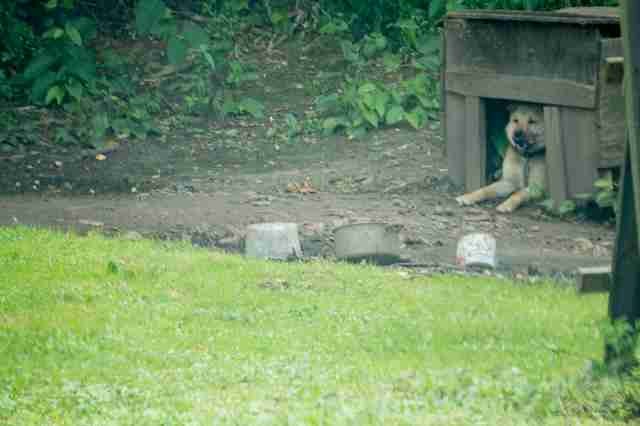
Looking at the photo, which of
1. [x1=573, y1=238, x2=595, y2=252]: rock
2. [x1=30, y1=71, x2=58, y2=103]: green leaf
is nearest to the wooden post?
[x1=573, y1=238, x2=595, y2=252]: rock

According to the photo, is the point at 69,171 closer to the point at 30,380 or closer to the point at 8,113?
the point at 8,113

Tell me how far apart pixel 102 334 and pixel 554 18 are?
5360 mm

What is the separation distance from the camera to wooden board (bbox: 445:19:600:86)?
9.46 metres

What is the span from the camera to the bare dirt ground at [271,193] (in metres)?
8.73

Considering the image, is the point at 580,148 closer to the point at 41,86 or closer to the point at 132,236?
the point at 132,236

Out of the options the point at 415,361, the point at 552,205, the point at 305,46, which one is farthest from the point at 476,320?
the point at 305,46

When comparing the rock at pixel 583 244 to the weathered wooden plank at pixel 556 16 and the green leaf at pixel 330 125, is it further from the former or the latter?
the green leaf at pixel 330 125

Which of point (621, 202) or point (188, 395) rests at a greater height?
point (621, 202)

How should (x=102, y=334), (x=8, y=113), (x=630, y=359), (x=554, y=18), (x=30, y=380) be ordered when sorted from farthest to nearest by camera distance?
(x=8, y=113)
(x=554, y=18)
(x=102, y=334)
(x=30, y=380)
(x=630, y=359)

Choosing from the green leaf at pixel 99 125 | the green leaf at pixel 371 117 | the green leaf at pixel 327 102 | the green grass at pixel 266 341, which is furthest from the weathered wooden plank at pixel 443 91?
the green leaf at pixel 99 125

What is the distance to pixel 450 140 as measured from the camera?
1087 centimetres

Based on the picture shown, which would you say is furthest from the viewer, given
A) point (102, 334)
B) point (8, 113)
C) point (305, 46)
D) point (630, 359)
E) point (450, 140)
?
point (305, 46)

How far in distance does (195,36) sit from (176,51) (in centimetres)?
45

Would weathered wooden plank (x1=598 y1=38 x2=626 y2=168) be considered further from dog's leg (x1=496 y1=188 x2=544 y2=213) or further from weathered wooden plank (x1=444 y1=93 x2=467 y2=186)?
weathered wooden plank (x1=444 y1=93 x2=467 y2=186)
